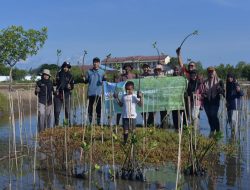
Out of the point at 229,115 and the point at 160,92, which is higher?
the point at 160,92

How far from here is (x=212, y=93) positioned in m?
13.2

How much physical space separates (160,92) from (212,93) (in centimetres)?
160

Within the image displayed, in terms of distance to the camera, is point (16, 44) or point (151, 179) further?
point (16, 44)

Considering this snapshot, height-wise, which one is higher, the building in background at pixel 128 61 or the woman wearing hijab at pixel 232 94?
the building in background at pixel 128 61

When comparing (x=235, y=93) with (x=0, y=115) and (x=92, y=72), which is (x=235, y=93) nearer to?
(x=92, y=72)

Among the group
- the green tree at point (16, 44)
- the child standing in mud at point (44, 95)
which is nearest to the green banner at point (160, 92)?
the child standing in mud at point (44, 95)

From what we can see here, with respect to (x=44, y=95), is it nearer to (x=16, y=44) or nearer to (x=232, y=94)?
(x=232, y=94)

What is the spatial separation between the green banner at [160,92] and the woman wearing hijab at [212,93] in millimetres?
754

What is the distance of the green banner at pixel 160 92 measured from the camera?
45.2 ft

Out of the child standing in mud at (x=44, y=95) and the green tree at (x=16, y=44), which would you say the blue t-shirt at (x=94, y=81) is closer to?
the child standing in mud at (x=44, y=95)

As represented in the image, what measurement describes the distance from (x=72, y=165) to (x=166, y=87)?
19.3 feet

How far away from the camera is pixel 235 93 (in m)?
13.3

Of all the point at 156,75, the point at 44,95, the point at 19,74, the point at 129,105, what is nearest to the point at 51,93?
the point at 44,95

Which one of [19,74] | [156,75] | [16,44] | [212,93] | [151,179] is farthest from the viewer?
[19,74]
